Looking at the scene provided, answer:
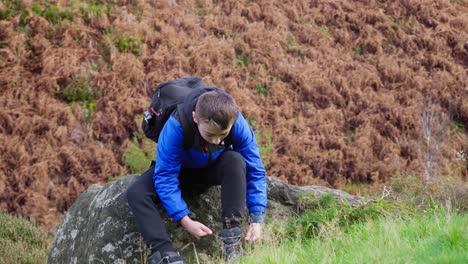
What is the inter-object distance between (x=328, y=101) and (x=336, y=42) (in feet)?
7.68

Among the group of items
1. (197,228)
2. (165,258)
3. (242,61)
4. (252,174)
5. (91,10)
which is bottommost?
(242,61)

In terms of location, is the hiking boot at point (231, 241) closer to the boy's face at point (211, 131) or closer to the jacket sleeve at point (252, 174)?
the jacket sleeve at point (252, 174)

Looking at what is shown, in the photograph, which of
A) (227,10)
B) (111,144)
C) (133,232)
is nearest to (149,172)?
(133,232)

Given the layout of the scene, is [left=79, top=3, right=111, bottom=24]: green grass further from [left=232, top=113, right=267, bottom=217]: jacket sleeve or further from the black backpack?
[left=232, top=113, right=267, bottom=217]: jacket sleeve

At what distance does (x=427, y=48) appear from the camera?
1485 cm

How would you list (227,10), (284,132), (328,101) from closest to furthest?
1. (284,132)
2. (328,101)
3. (227,10)

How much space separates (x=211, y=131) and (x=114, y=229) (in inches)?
54.1

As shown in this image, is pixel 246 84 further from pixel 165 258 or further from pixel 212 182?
pixel 165 258

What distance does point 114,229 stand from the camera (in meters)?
4.94

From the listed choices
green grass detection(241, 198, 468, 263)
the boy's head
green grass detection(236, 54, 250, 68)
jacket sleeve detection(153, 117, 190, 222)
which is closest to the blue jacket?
jacket sleeve detection(153, 117, 190, 222)

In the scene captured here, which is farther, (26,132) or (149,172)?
(26,132)

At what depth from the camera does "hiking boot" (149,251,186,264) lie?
4336 millimetres

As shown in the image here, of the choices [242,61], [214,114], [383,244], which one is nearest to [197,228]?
[214,114]

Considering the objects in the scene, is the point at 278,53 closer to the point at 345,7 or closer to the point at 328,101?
the point at 328,101
